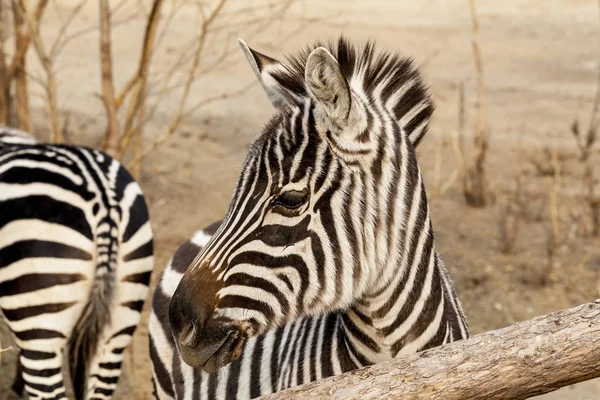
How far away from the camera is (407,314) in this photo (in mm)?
2926

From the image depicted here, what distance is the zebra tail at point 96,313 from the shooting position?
14.5 feet

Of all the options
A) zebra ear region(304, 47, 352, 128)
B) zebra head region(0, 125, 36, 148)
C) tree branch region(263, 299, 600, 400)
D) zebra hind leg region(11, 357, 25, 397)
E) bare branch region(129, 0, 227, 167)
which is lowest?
tree branch region(263, 299, 600, 400)

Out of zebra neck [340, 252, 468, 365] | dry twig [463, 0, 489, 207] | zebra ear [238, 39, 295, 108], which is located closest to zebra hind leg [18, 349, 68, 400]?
zebra neck [340, 252, 468, 365]

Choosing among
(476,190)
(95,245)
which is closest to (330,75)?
(95,245)

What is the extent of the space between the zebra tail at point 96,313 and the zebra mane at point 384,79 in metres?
1.78

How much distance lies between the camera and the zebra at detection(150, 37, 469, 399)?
2.76 meters

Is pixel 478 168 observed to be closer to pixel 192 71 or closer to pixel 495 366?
pixel 192 71

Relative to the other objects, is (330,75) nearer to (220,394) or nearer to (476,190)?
(220,394)

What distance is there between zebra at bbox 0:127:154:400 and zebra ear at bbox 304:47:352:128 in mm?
2029

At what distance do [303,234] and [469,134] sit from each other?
8.45 metres

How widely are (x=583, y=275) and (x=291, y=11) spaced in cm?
1117

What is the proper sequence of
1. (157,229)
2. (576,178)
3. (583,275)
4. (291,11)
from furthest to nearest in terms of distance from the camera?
(291,11), (576,178), (157,229), (583,275)

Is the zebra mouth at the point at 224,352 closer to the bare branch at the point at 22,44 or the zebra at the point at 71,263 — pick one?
the zebra at the point at 71,263

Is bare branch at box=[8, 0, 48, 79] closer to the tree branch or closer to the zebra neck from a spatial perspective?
the zebra neck
